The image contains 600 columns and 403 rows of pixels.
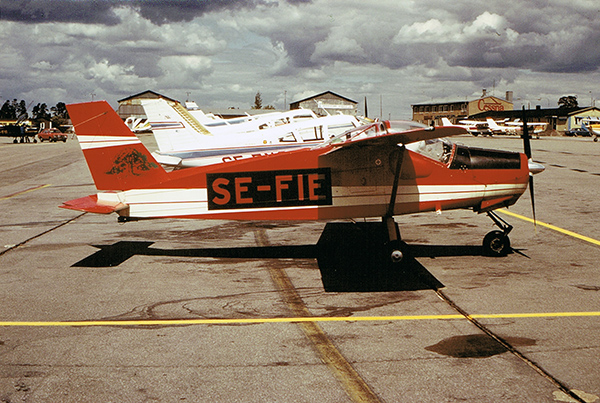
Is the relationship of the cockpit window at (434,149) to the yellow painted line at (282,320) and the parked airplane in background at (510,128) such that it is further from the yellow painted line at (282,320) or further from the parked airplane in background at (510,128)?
the parked airplane in background at (510,128)

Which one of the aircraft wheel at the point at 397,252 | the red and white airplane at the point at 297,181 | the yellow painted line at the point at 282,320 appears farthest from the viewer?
the red and white airplane at the point at 297,181

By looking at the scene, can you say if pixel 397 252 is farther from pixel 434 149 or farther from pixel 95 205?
pixel 95 205

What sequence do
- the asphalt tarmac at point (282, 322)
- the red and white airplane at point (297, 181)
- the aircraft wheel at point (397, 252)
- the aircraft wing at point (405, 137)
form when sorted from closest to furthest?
the asphalt tarmac at point (282, 322) → the aircraft wing at point (405, 137) → the aircraft wheel at point (397, 252) → the red and white airplane at point (297, 181)

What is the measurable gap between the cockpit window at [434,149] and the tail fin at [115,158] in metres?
4.49

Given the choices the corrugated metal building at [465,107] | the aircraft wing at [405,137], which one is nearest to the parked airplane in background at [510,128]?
the corrugated metal building at [465,107]

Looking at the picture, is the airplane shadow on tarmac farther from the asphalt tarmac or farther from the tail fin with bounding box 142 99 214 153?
the tail fin with bounding box 142 99 214 153

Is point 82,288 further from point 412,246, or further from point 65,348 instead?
point 412,246

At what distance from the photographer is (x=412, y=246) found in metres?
10.6

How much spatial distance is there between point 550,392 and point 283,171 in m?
5.79

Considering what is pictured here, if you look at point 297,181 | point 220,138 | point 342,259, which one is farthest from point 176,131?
point 342,259

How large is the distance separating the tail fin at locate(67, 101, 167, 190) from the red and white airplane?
2cm

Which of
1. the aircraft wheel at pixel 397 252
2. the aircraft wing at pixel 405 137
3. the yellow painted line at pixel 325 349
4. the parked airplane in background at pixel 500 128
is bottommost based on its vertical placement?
the yellow painted line at pixel 325 349

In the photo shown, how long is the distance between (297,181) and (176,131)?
42.4 feet

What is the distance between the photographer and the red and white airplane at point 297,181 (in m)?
9.27
